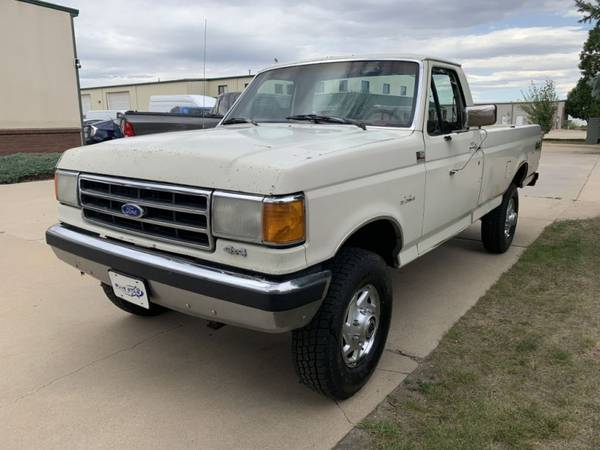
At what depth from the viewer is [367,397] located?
295cm

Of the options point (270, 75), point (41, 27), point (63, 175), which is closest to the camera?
point (63, 175)

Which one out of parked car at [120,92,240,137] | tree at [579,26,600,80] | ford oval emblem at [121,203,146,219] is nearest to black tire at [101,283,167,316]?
ford oval emblem at [121,203,146,219]

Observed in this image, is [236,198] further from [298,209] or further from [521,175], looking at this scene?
[521,175]

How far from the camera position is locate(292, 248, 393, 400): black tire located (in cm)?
259

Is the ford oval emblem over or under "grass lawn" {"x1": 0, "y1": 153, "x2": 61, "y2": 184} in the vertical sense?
over

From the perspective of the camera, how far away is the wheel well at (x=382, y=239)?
309 centimetres

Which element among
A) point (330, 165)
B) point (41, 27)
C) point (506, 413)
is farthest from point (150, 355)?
point (41, 27)

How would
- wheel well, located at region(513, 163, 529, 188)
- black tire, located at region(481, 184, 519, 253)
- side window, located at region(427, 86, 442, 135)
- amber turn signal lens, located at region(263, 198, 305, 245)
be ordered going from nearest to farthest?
amber turn signal lens, located at region(263, 198, 305, 245), side window, located at region(427, 86, 442, 135), black tire, located at region(481, 184, 519, 253), wheel well, located at region(513, 163, 529, 188)

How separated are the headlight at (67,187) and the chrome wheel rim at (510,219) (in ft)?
14.3

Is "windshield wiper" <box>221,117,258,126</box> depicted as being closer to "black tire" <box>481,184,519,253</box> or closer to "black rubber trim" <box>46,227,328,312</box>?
"black rubber trim" <box>46,227,328,312</box>

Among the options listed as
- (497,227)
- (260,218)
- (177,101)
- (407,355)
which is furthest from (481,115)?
(177,101)

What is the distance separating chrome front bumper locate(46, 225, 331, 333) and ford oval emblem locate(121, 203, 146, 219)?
0.61ft

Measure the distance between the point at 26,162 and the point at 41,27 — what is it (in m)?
4.14

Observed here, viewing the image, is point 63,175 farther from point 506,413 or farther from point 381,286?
point 506,413
